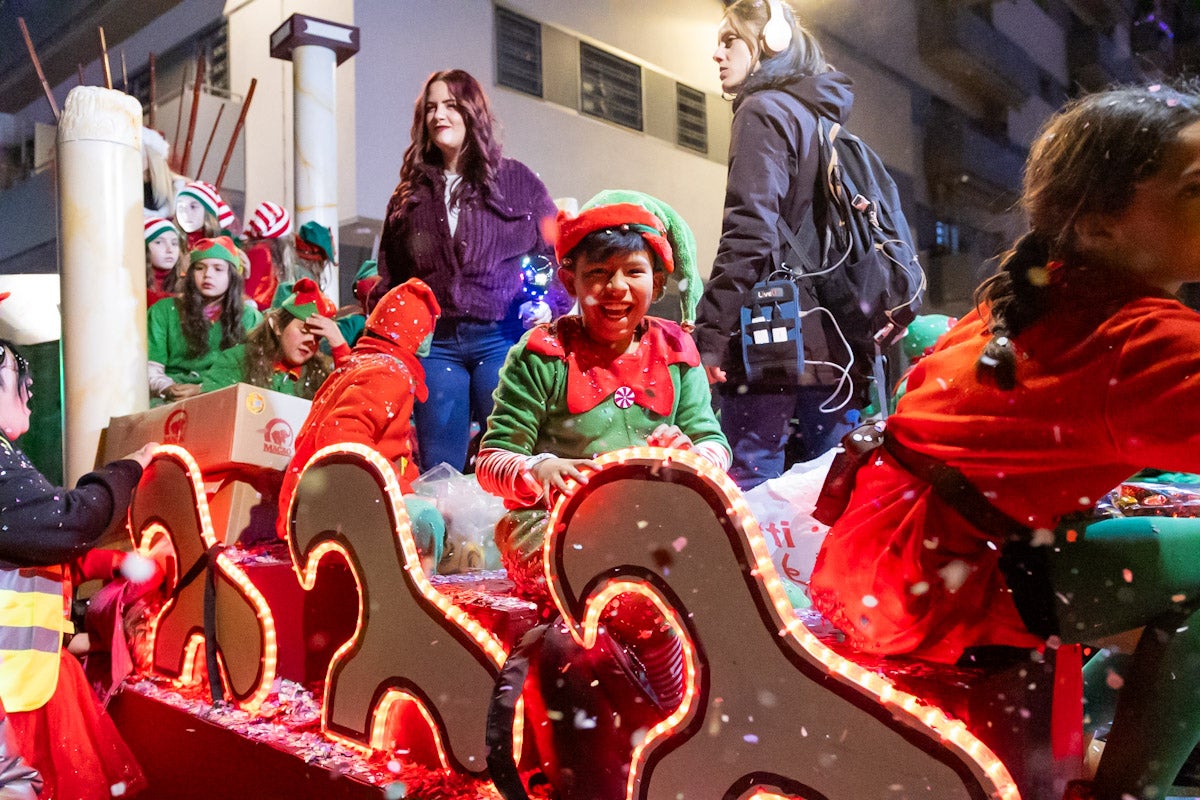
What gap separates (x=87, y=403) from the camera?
3.47 m

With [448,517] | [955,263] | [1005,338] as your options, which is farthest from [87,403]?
[1005,338]

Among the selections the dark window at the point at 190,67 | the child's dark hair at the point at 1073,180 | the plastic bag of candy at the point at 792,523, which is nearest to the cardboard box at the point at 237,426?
the plastic bag of candy at the point at 792,523

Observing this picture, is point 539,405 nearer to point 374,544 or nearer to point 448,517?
point 374,544

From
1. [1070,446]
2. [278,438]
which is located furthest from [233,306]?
[1070,446]

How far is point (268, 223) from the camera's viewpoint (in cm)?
495

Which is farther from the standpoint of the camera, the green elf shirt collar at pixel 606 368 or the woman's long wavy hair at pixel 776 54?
the woman's long wavy hair at pixel 776 54

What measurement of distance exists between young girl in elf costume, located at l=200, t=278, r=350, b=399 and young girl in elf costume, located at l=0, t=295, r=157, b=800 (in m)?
0.76

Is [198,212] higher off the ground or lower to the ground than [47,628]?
higher

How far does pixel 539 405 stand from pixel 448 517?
0.80m

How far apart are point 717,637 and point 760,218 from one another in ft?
4.39

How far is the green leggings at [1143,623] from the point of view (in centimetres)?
110

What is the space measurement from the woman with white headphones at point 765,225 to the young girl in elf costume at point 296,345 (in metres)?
1.08

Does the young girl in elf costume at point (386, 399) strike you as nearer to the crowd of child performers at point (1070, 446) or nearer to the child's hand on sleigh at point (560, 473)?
the child's hand on sleigh at point (560, 473)

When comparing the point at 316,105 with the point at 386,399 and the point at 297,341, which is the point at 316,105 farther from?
the point at 386,399
